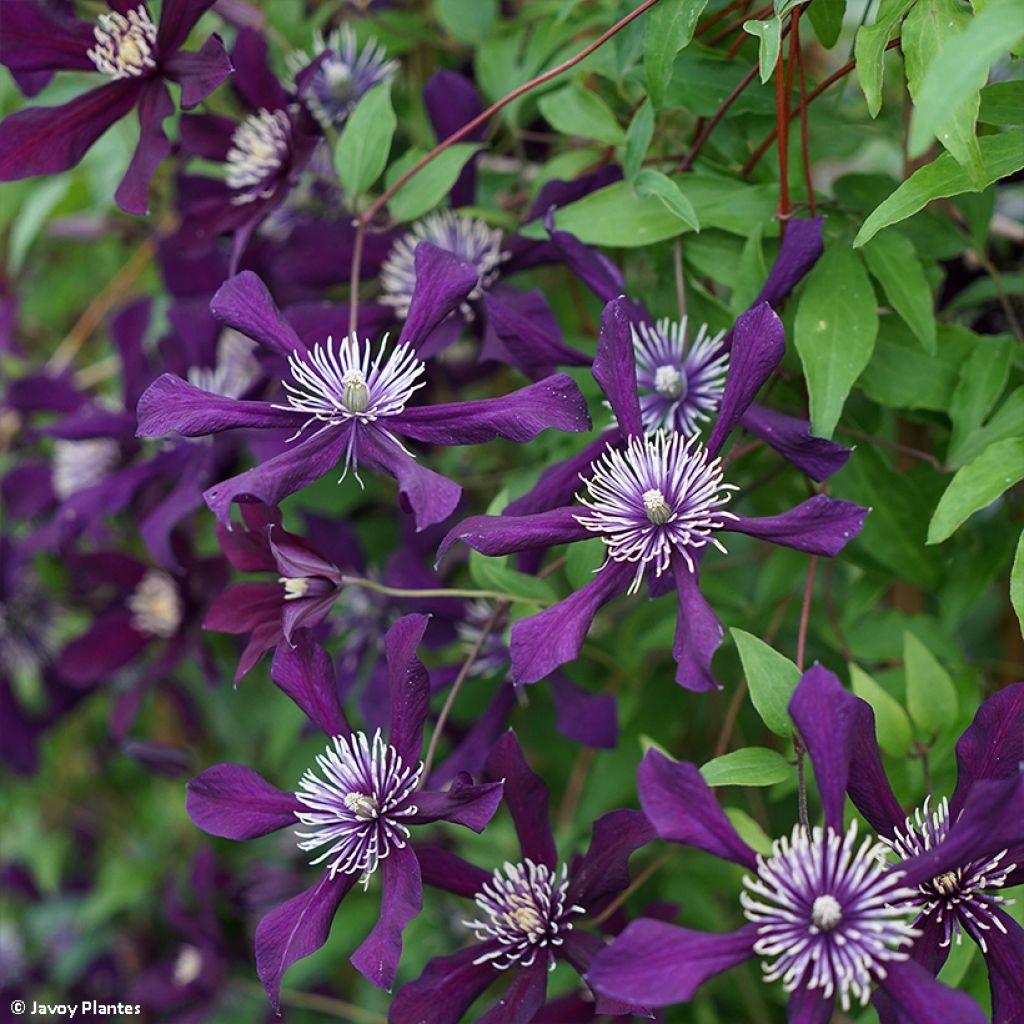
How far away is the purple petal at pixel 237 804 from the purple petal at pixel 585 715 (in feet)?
0.77

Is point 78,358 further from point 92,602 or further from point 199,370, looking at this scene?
point 199,370

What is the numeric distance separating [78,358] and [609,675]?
87 centimetres

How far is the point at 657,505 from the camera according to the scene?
620mm

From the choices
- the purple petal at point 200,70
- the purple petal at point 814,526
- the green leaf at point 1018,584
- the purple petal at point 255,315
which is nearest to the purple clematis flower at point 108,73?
the purple petal at point 200,70

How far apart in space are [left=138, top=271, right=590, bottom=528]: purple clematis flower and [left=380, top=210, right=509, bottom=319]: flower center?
6.7 inches

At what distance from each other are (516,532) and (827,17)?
1.18 feet

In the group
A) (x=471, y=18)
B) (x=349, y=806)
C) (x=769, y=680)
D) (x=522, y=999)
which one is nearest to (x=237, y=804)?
(x=349, y=806)

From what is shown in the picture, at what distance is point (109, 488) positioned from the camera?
101 cm

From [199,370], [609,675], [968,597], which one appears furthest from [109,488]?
[968,597]

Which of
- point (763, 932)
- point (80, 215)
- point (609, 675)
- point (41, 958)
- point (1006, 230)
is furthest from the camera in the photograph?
point (41, 958)

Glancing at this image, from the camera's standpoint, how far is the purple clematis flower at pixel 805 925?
51 centimetres

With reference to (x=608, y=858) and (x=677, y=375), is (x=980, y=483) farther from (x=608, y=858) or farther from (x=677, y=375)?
(x=608, y=858)

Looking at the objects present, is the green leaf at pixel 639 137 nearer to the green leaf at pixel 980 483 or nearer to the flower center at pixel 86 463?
the green leaf at pixel 980 483

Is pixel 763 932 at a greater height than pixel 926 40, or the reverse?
pixel 926 40
